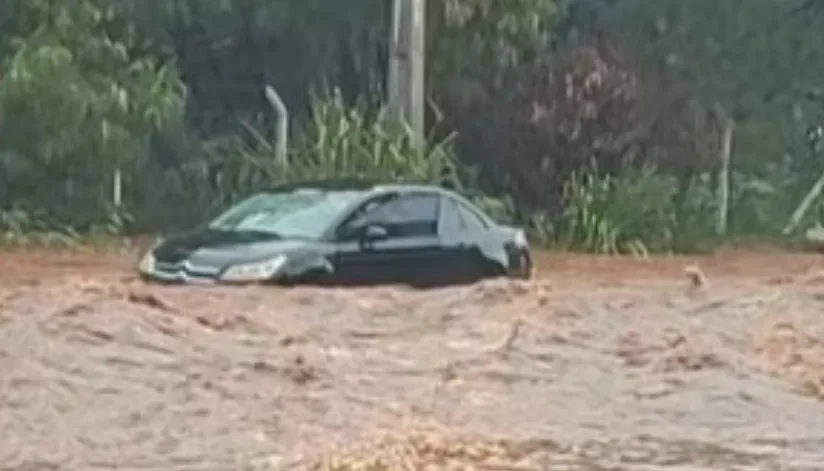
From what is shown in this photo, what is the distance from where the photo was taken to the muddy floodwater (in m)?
6.25

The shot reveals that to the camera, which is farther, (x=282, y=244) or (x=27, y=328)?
(x=282, y=244)

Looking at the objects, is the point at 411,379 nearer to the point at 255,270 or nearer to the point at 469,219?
the point at 255,270

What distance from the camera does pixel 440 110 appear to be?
24.0 meters

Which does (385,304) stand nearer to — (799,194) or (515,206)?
(515,206)

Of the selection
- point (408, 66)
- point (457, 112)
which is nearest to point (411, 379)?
point (408, 66)

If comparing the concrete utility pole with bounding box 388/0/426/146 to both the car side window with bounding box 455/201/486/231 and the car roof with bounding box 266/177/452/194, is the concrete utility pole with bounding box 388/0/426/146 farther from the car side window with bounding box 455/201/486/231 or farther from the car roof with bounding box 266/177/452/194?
the car side window with bounding box 455/201/486/231

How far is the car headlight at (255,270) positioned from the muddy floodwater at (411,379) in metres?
3.29

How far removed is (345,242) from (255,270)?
3.38ft

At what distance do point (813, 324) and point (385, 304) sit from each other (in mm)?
2025

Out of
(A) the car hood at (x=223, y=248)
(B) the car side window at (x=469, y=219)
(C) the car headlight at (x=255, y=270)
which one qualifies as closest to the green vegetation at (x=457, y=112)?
(B) the car side window at (x=469, y=219)

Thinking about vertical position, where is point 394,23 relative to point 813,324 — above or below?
above

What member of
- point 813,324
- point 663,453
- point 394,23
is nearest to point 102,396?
point 663,453

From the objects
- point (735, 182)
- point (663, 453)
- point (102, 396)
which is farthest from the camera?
point (735, 182)

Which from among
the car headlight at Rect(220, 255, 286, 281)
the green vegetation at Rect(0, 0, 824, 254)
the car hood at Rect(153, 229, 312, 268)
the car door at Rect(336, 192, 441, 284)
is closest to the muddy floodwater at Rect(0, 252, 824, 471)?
the car headlight at Rect(220, 255, 286, 281)
